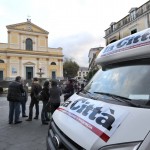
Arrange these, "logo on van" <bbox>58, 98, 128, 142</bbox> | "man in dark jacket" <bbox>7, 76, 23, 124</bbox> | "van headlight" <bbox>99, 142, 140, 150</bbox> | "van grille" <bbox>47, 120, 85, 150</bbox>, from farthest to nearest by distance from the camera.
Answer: "man in dark jacket" <bbox>7, 76, 23, 124</bbox> < "van grille" <bbox>47, 120, 85, 150</bbox> < "logo on van" <bbox>58, 98, 128, 142</bbox> < "van headlight" <bbox>99, 142, 140, 150</bbox>

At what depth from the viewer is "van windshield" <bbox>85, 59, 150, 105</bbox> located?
245 cm

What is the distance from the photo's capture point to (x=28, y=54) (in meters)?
52.0

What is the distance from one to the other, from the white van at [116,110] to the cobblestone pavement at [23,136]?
9.26 ft

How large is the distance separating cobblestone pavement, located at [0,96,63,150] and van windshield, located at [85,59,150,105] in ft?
8.95

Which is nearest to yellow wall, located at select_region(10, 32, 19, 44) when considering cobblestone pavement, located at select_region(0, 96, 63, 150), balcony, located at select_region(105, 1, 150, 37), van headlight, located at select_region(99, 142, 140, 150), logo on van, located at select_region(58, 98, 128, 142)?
balcony, located at select_region(105, 1, 150, 37)

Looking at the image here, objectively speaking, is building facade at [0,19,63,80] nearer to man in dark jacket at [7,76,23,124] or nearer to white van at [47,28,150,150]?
man in dark jacket at [7,76,23,124]

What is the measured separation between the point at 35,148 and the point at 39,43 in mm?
49994

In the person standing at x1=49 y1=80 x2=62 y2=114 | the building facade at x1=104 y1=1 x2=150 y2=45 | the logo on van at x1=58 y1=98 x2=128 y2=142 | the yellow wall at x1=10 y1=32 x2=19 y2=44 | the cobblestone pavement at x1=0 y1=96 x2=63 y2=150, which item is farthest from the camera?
the yellow wall at x1=10 y1=32 x2=19 y2=44

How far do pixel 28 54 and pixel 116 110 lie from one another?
51.2m

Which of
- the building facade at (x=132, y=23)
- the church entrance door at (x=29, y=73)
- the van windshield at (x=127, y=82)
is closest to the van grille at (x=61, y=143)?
the van windshield at (x=127, y=82)

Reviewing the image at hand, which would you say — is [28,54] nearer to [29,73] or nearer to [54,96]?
[29,73]

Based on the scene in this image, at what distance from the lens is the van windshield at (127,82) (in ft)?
8.05

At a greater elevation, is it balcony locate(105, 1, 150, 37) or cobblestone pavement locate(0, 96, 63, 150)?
balcony locate(105, 1, 150, 37)

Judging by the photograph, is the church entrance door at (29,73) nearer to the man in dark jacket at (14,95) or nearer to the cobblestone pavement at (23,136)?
the cobblestone pavement at (23,136)
